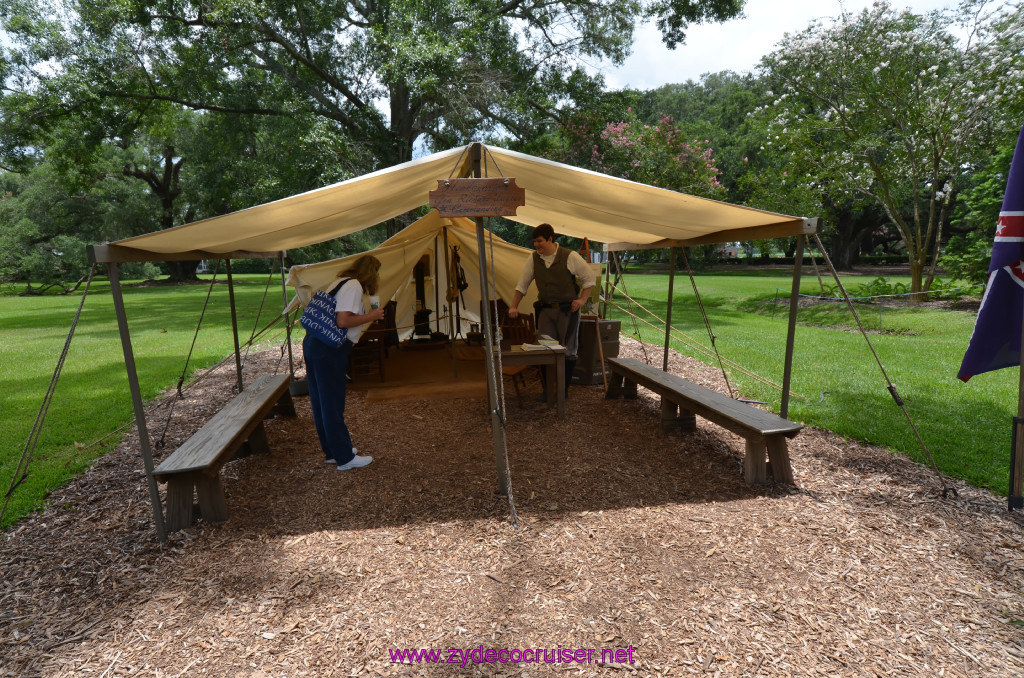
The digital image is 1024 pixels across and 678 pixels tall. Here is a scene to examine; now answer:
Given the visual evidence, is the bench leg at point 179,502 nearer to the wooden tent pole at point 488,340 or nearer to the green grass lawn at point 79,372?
the green grass lawn at point 79,372

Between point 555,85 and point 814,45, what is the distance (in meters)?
6.93

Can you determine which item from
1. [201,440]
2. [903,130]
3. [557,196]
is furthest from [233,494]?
[903,130]

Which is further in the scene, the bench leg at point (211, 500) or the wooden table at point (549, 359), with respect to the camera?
the wooden table at point (549, 359)

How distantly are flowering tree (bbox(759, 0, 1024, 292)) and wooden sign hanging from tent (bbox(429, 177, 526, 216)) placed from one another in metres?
12.0

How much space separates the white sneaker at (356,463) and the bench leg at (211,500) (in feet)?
3.04

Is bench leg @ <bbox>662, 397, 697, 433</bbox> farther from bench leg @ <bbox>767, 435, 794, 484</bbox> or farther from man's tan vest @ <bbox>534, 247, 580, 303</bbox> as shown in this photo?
man's tan vest @ <bbox>534, 247, 580, 303</bbox>

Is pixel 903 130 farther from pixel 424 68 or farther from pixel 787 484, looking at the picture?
pixel 787 484

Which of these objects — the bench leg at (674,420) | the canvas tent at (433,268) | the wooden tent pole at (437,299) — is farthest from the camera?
the wooden tent pole at (437,299)

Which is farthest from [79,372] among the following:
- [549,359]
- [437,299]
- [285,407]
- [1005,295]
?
[1005,295]

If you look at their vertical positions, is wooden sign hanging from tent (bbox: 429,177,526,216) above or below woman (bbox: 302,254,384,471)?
above

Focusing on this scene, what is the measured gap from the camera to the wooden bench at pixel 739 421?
366cm

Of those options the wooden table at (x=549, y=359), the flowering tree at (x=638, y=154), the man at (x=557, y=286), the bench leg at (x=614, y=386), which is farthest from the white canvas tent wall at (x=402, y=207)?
the flowering tree at (x=638, y=154)

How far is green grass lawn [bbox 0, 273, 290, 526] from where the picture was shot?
464 centimetres

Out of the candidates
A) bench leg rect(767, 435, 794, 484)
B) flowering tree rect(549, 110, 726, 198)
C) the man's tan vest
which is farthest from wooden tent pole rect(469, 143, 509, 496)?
flowering tree rect(549, 110, 726, 198)
